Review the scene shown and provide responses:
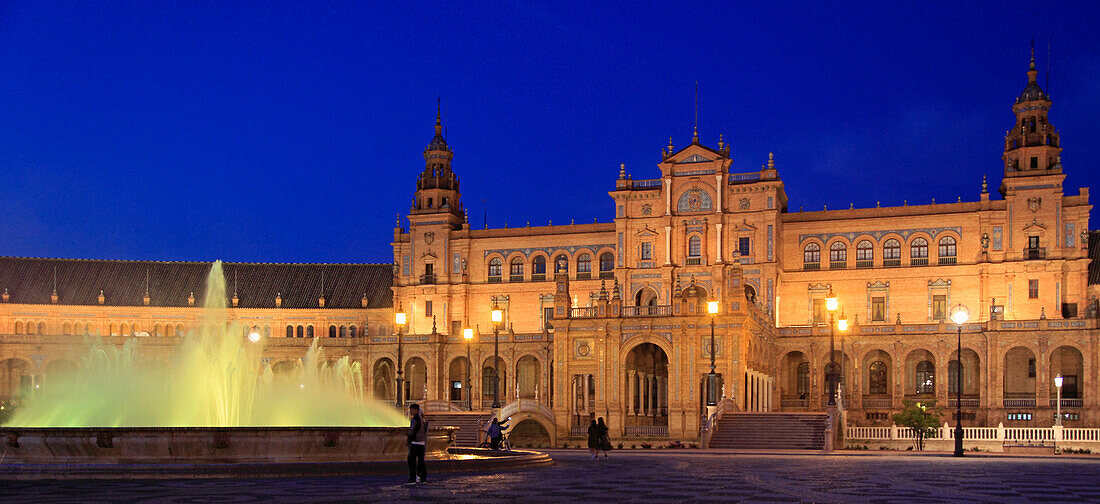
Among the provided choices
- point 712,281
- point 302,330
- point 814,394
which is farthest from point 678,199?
point 302,330

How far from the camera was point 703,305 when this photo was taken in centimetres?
6000

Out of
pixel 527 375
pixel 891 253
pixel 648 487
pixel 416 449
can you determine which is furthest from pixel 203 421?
pixel 891 253

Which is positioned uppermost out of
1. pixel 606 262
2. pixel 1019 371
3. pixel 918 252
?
pixel 918 252

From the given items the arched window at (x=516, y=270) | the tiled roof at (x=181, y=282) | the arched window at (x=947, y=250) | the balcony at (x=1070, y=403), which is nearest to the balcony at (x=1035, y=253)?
the arched window at (x=947, y=250)

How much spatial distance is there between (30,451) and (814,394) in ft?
178

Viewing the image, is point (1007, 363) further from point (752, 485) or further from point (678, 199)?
point (752, 485)

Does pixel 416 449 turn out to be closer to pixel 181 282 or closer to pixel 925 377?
pixel 925 377

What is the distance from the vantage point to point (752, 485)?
25.1 m

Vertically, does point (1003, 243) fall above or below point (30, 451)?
above

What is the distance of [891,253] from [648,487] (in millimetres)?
59071

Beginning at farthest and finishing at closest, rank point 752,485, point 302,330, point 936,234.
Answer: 1. point 302,330
2. point 936,234
3. point 752,485

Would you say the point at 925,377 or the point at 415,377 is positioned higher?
the point at 925,377

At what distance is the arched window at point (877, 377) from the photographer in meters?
76.1

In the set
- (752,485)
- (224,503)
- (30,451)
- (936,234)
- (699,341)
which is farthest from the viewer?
(936,234)
